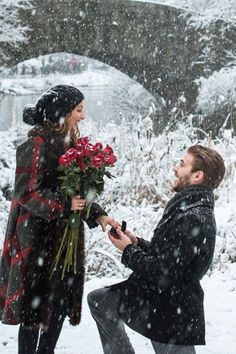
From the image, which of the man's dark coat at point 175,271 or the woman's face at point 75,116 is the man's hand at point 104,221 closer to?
the man's dark coat at point 175,271

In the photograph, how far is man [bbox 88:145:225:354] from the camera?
94.0 inches

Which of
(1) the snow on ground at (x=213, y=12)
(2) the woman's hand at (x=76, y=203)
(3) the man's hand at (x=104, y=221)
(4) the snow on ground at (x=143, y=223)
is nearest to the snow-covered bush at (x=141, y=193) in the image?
(4) the snow on ground at (x=143, y=223)

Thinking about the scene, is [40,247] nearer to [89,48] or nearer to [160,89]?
[89,48]

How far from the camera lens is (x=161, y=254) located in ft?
7.91

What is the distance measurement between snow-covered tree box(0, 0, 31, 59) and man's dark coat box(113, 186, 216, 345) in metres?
12.8

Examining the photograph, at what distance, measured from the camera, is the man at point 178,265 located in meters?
2.39

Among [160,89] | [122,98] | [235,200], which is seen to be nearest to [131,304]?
[235,200]

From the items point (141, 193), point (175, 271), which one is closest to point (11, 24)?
point (141, 193)

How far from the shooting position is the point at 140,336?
381 centimetres

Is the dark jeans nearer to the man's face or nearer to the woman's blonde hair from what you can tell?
the man's face

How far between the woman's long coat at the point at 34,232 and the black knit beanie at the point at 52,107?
0.07 meters

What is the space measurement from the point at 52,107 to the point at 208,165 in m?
0.78

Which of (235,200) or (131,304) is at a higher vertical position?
(131,304)

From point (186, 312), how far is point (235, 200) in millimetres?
4013
